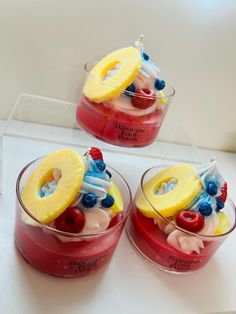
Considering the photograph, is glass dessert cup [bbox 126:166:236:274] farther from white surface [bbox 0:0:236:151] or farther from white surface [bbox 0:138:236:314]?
white surface [bbox 0:0:236:151]

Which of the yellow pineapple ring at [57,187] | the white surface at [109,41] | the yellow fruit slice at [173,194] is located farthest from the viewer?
the white surface at [109,41]

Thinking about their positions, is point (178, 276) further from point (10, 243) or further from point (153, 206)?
point (10, 243)

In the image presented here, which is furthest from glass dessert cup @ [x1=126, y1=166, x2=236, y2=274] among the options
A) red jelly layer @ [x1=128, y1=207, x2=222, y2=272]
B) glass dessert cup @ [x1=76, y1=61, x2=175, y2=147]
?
glass dessert cup @ [x1=76, y1=61, x2=175, y2=147]

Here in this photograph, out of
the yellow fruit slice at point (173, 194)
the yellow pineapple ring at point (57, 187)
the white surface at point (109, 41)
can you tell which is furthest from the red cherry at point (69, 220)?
the white surface at point (109, 41)

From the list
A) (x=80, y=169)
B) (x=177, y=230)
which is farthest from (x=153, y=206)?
(x=80, y=169)

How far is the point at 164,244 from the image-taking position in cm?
61

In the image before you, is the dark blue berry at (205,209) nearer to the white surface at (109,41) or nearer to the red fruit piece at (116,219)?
the red fruit piece at (116,219)

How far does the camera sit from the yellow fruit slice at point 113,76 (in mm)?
641

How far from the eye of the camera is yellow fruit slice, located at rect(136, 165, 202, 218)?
616mm

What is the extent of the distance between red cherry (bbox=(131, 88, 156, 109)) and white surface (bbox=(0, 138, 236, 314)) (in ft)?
0.79

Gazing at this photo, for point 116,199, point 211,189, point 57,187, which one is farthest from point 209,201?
point 57,187

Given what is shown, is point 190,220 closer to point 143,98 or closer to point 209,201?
point 209,201

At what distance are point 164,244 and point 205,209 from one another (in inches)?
3.5

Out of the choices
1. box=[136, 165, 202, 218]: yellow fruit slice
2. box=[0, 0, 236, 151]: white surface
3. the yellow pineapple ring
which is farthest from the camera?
box=[0, 0, 236, 151]: white surface
